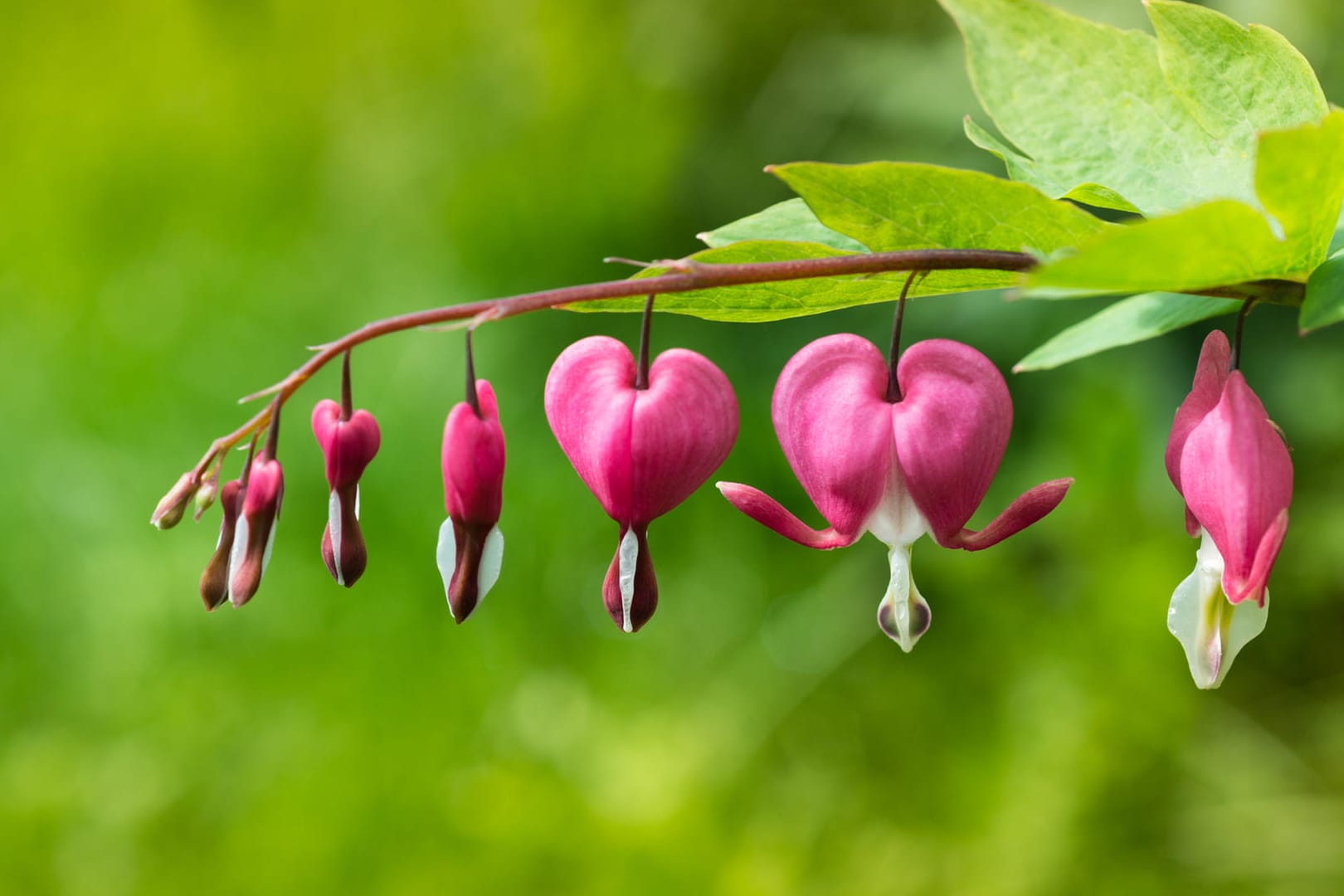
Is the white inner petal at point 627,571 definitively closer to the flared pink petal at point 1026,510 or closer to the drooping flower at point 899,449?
the drooping flower at point 899,449

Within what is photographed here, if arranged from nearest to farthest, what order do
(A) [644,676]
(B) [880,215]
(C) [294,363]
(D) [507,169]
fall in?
(B) [880,215], (A) [644,676], (C) [294,363], (D) [507,169]

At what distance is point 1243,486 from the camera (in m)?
0.55

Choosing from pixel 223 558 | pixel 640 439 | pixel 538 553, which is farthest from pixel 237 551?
pixel 538 553

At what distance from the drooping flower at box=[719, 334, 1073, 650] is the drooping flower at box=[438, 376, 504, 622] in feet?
0.42

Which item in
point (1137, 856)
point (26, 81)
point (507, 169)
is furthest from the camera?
point (26, 81)

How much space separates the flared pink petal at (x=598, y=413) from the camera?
2.02ft

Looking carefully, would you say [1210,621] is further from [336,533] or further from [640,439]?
[336,533]

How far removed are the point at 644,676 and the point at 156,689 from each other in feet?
3.76

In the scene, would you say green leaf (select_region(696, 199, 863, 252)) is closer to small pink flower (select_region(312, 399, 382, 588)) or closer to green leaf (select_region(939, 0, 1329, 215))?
green leaf (select_region(939, 0, 1329, 215))

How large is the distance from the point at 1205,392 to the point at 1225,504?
81 millimetres

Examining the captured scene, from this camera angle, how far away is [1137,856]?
2240 mm

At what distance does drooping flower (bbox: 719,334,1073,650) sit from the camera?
605 mm

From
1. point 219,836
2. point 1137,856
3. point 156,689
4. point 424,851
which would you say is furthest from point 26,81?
point 1137,856

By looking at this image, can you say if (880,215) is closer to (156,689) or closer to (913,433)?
(913,433)
